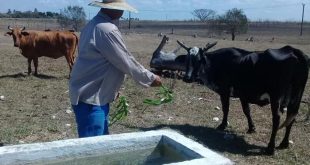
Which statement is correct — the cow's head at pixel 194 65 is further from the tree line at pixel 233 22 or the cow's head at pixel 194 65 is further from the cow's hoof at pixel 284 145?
the tree line at pixel 233 22

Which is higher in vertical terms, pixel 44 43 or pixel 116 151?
pixel 44 43

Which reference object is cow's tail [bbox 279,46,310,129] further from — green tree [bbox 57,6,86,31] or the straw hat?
green tree [bbox 57,6,86,31]

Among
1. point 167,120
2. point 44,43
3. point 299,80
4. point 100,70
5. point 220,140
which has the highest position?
point 100,70

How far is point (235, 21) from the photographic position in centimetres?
4166

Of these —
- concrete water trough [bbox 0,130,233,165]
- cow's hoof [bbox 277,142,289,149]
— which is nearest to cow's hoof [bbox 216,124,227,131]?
cow's hoof [bbox 277,142,289,149]

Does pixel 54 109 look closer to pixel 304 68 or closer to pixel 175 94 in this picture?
pixel 175 94

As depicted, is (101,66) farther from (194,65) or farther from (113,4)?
(194,65)

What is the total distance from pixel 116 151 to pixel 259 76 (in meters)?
4.24

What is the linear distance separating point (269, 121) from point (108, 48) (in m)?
5.58

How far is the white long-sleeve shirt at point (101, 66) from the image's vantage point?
13.6 ft

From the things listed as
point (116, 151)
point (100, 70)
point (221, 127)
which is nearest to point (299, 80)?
point (221, 127)

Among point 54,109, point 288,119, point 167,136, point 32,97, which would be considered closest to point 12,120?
point 54,109

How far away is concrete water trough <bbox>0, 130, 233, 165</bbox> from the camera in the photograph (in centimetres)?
325

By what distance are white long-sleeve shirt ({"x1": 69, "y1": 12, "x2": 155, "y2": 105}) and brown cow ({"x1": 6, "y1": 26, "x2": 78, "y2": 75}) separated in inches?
402
